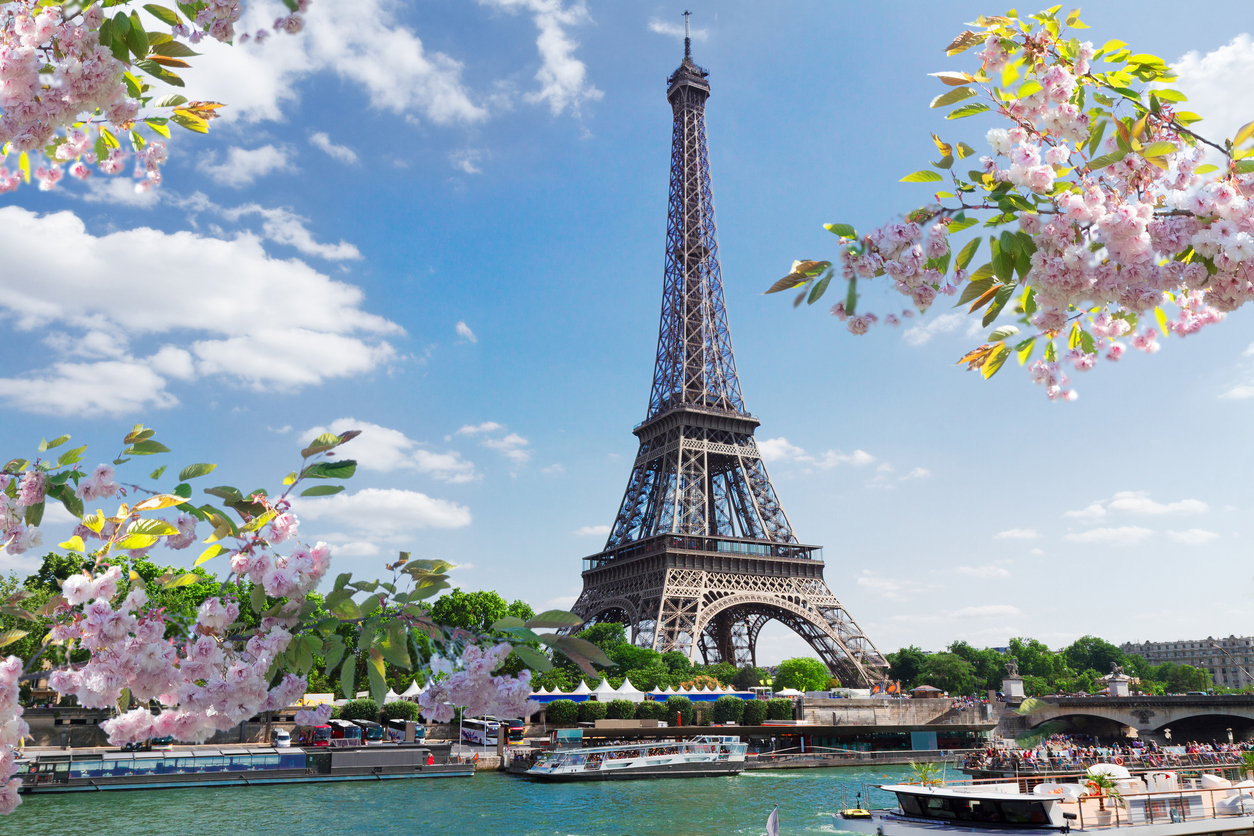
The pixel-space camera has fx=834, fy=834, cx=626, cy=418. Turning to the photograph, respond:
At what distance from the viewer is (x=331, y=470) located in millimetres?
3508

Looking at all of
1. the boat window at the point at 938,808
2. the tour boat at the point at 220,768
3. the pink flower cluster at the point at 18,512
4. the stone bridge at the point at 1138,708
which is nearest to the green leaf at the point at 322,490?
the pink flower cluster at the point at 18,512

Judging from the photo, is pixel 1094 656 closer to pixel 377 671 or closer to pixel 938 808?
pixel 938 808

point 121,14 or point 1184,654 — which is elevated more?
point 121,14

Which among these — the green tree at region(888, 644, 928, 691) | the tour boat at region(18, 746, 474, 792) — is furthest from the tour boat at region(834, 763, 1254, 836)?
the green tree at region(888, 644, 928, 691)

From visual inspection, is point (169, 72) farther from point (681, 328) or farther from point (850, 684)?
point (681, 328)

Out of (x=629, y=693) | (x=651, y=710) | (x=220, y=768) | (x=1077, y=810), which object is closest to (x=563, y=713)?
(x=629, y=693)

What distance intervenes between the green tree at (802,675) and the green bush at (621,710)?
2231 cm

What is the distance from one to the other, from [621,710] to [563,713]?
3.53 metres

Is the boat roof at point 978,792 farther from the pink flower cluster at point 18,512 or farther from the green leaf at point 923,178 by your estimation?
the pink flower cluster at point 18,512

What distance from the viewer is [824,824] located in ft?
90.9

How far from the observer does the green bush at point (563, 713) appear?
1988 inches

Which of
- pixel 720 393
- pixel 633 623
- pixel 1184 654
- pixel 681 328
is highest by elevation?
pixel 681 328

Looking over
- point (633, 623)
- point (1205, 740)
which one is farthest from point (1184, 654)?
point (633, 623)

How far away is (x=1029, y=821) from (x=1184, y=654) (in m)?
194
